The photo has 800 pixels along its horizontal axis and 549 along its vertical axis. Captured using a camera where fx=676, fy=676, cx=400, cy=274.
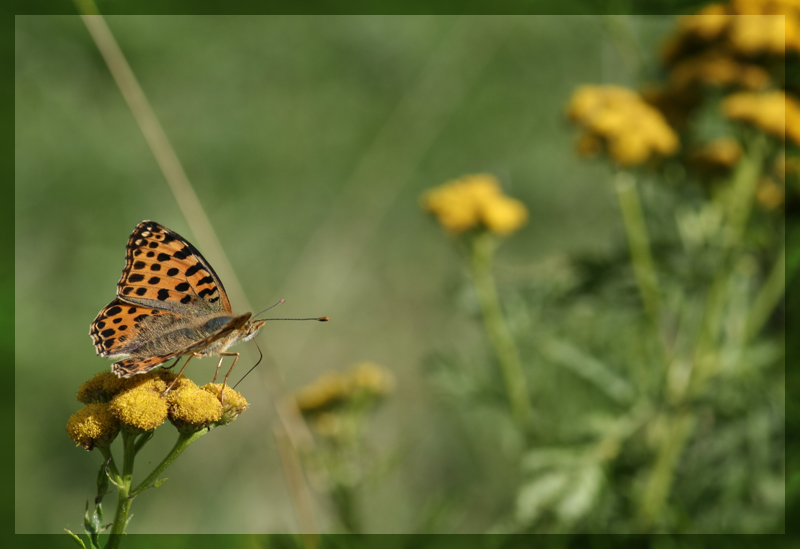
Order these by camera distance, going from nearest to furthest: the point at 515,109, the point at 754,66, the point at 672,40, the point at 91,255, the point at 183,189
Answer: the point at 183,189 < the point at 754,66 < the point at 672,40 < the point at 91,255 < the point at 515,109

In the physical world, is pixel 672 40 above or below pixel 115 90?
below

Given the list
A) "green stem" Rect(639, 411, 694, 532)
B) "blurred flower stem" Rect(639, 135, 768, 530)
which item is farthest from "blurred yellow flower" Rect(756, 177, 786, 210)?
"green stem" Rect(639, 411, 694, 532)

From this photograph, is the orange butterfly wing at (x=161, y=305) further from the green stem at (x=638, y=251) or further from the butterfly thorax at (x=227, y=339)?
the green stem at (x=638, y=251)

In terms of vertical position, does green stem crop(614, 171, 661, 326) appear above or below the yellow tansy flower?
below

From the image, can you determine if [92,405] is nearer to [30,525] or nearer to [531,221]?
[30,525]

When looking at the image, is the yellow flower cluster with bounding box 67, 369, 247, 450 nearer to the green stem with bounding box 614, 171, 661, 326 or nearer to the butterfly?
the butterfly

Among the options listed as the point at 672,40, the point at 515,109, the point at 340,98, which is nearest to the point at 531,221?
the point at 515,109
